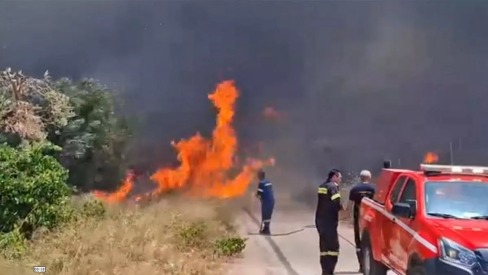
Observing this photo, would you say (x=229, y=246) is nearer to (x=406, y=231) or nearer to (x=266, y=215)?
(x=266, y=215)

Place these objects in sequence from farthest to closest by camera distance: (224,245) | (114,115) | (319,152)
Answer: (319,152)
(114,115)
(224,245)

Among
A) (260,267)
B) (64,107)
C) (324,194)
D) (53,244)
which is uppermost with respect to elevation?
(64,107)

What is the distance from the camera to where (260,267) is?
1007cm

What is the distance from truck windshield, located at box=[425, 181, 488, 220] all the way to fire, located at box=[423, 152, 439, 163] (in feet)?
70.7

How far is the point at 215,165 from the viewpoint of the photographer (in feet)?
80.0

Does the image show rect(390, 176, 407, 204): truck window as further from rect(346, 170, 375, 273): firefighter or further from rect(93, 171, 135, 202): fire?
rect(93, 171, 135, 202): fire

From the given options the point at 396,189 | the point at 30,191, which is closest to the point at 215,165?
the point at 30,191

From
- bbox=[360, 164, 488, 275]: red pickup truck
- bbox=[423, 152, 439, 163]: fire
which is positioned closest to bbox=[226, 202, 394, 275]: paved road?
bbox=[360, 164, 488, 275]: red pickup truck

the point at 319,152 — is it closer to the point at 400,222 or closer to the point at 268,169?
the point at 268,169

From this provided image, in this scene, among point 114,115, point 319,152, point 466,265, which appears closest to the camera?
point 466,265

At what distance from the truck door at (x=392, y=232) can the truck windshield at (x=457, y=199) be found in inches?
21.8

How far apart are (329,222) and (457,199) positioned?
2644 mm

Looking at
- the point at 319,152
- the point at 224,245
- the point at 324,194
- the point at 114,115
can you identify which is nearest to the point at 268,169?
the point at 319,152

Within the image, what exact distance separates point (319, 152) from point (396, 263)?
21226 mm
